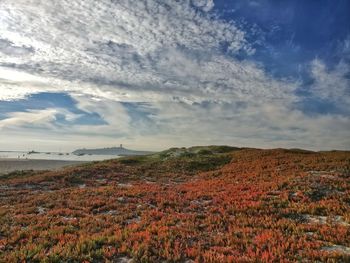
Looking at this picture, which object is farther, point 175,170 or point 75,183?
point 175,170

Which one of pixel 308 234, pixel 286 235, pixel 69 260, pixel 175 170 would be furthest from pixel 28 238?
pixel 175 170

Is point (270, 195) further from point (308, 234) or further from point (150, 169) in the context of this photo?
point (150, 169)

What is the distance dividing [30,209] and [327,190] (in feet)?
61.2

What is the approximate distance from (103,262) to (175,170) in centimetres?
3197

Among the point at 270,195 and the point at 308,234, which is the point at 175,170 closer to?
the point at 270,195

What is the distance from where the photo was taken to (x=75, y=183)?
32.0 metres

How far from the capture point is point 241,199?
61.2 ft

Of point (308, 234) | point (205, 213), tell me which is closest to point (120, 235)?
point (205, 213)

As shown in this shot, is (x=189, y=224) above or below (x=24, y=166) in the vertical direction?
above

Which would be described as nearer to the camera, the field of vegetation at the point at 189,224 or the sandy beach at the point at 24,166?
the field of vegetation at the point at 189,224

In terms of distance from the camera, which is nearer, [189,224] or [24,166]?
[189,224]

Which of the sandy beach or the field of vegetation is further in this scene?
the sandy beach

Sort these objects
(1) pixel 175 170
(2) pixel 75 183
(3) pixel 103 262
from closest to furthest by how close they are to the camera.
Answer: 1. (3) pixel 103 262
2. (2) pixel 75 183
3. (1) pixel 175 170

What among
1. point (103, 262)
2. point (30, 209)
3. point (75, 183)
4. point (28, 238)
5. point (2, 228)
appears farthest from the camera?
point (75, 183)
